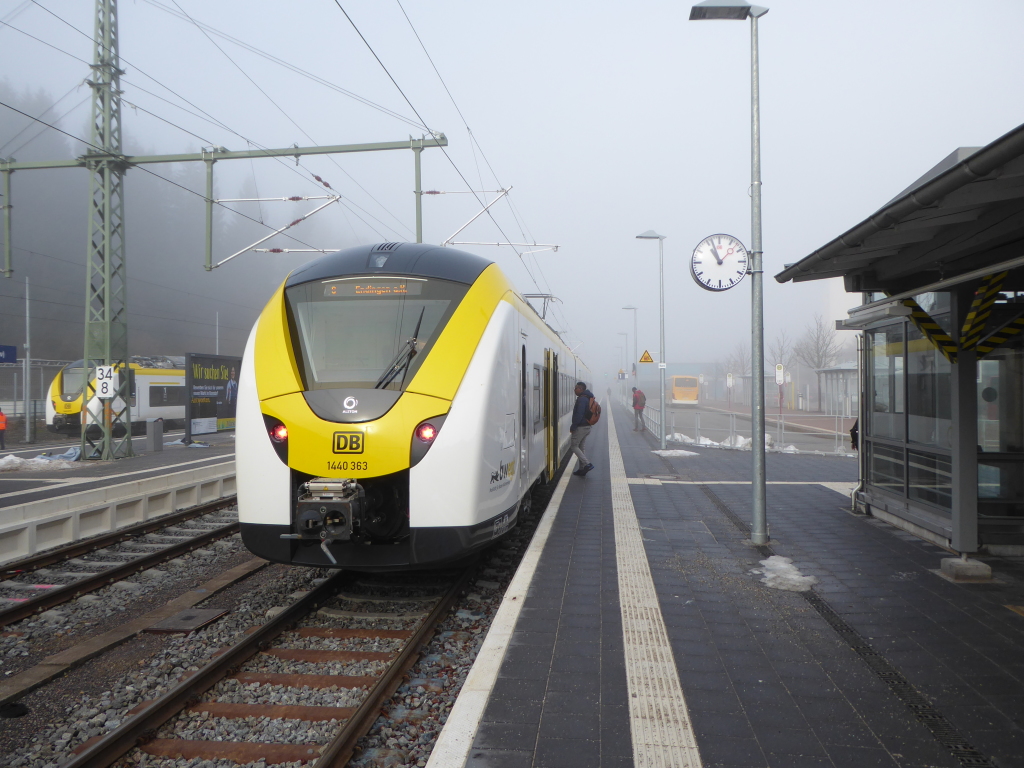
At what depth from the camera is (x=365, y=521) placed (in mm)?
5113

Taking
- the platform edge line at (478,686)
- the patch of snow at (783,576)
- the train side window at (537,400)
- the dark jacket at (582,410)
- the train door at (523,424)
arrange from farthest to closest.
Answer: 1. the dark jacket at (582,410)
2. the train side window at (537,400)
3. the train door at (523,424)
4. the patch of snow at (783,576)
5. the platform edge line at (478,686)

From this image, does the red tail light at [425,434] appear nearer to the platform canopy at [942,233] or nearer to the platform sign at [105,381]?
the platform canopy at [942,233]

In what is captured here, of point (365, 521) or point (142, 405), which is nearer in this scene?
point (365, 521)

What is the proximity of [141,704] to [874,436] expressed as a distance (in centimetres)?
815

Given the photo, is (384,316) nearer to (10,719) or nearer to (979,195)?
(10,719)

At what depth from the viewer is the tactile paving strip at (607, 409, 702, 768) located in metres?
3.20

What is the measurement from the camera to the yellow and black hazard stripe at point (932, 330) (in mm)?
6195

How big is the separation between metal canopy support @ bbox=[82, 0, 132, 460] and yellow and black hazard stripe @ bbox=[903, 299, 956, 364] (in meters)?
16.7

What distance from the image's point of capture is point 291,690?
420 centimetres

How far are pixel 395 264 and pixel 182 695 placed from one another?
3577 mm

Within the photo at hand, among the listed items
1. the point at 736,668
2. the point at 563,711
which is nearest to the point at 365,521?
the point at 563,711

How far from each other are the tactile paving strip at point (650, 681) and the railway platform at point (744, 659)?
0.01 m

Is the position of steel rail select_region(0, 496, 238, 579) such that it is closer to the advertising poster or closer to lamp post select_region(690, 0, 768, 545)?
lamp post select_region(690, 0, 768, 545)

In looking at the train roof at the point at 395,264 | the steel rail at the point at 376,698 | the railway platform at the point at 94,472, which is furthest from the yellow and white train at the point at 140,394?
the steel rail at the point at 376,698
